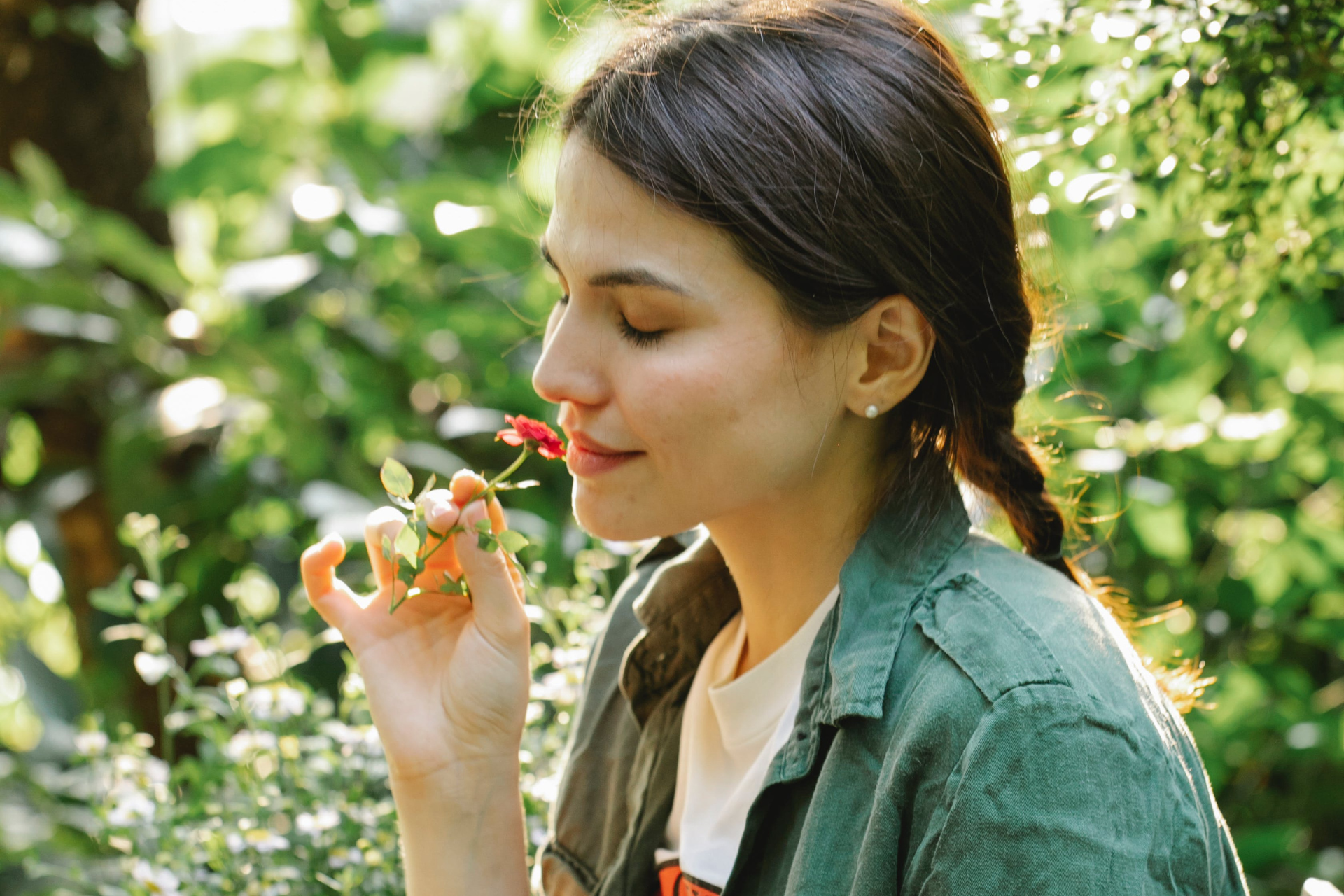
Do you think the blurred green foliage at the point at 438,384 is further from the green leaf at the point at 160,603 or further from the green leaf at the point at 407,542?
the green leaf at the point at 407,542

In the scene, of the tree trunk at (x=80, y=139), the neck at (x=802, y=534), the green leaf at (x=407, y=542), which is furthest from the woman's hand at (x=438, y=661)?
the tree trunk at (x=80, y=139)

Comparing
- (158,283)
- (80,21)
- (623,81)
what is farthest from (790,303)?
(80,21)

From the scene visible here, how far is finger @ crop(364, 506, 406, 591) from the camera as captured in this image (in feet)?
3.13

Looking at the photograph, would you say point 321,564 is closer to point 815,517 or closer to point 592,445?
point 592,445

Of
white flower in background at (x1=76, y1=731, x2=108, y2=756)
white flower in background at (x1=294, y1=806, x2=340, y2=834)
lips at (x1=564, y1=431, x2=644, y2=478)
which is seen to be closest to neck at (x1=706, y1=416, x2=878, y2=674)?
lips at (x1=564, y1=431, x2=644, y2=478)

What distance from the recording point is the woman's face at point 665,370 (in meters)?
0.85

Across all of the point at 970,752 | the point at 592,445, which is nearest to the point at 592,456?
the point at 592,445

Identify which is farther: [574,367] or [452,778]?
[452,778]

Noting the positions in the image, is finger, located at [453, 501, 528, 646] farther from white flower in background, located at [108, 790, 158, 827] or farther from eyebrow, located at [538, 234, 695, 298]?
white flower in background, located at [108, 790, 158, 827]

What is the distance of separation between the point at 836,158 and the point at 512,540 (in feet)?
1.28

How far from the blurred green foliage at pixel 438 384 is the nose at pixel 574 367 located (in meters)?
0.32

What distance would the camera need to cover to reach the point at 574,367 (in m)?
0.88

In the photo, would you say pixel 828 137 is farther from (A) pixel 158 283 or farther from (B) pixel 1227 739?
(A) pixel 158 283

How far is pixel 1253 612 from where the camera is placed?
1712 mm
